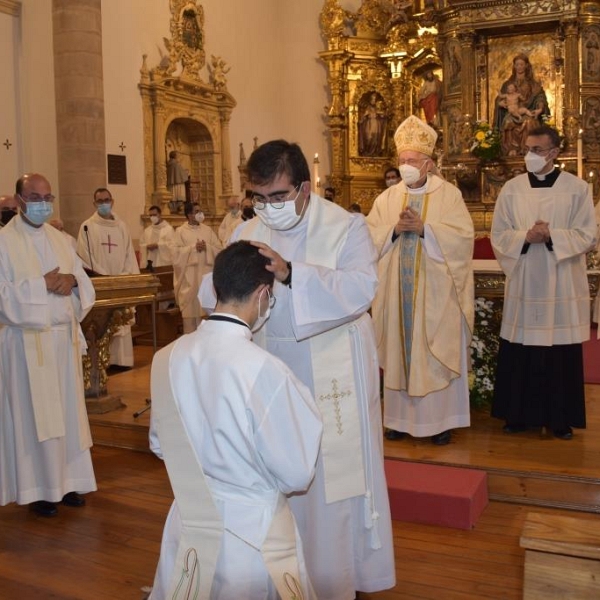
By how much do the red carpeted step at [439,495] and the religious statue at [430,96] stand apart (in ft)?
40.5

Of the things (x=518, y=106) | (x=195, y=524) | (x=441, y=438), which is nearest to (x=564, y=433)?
(x=441, y=438)

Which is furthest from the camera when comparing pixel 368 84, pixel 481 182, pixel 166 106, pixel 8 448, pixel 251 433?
pixel 368 84

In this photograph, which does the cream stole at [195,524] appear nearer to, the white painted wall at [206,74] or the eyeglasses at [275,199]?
the eyeglasses at [275,199]

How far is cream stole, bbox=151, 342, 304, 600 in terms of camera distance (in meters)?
2.43

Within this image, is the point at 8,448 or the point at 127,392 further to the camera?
the point at 127,392

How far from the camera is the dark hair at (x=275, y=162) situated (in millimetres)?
3143

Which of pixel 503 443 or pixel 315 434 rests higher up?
pixel 315 434

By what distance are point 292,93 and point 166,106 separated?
4.80 meters

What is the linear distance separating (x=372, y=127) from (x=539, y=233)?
12.4 metres

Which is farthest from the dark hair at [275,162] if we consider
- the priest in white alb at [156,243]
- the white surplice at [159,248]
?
the white surplice at [159,248]

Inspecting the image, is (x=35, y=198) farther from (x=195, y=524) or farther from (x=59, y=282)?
(x=195, y=524)

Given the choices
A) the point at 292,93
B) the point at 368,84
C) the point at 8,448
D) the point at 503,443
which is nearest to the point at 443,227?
the point at 503,443

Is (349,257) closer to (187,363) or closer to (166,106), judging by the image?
(187,363)

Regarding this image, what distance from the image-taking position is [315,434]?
2.42m
